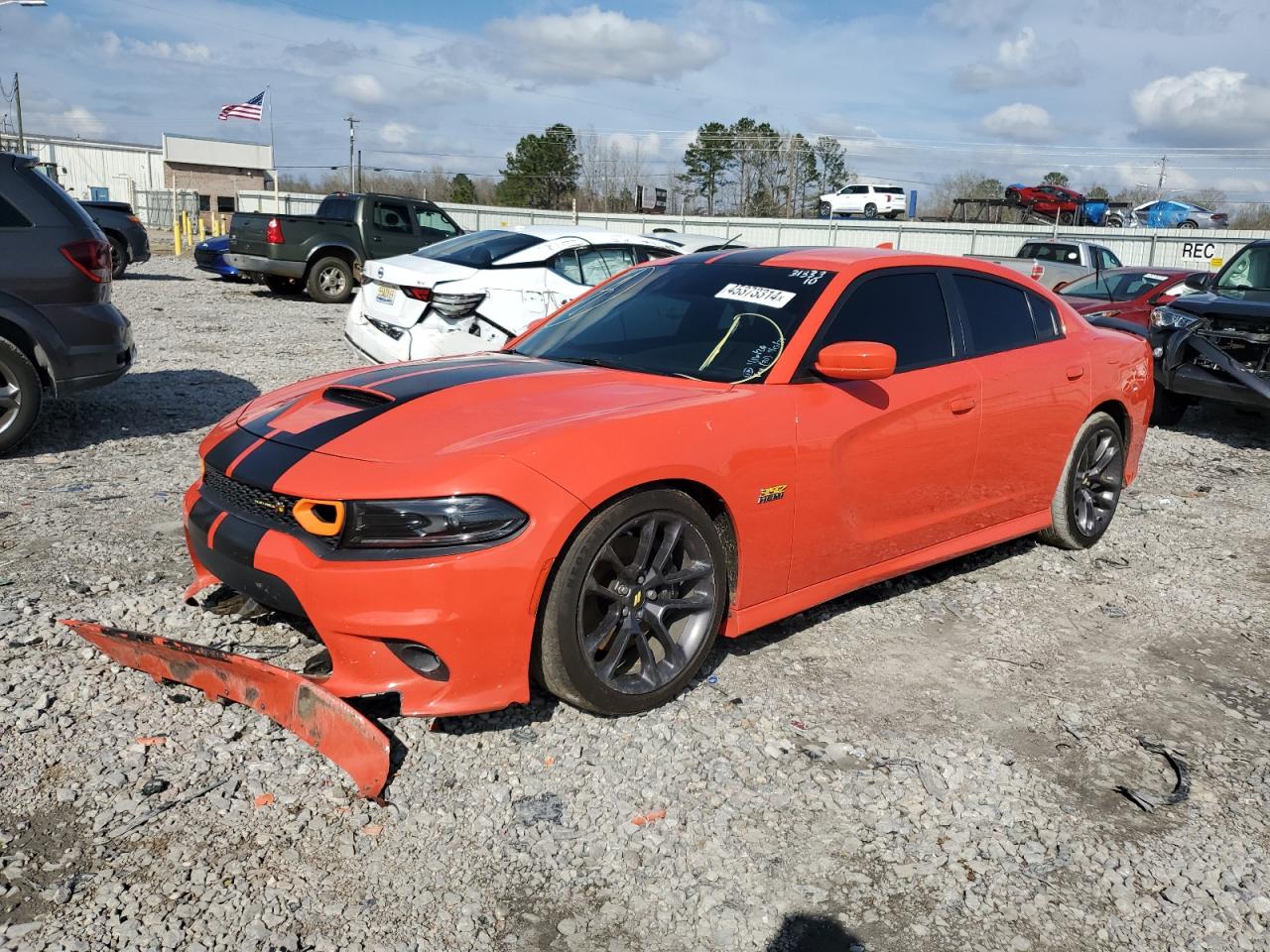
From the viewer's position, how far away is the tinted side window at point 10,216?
648 centimetres

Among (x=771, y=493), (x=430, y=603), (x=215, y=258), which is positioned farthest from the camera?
(x=215, y=258)

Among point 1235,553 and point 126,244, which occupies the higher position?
point 126,244

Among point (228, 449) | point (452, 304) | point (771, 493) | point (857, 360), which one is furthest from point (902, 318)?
point (452, 304)

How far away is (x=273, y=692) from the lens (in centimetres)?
323

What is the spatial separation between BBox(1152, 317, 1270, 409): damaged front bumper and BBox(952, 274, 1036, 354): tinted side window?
14.6 ft

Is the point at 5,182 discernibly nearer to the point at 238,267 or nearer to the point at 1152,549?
the point at 1152,549

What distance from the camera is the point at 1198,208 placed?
44812mm

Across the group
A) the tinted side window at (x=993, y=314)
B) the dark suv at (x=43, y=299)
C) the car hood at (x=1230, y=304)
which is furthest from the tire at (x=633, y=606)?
the car hood at (x=1230, y=304)

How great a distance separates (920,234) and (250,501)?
3848 cm

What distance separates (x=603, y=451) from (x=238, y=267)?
15.8m

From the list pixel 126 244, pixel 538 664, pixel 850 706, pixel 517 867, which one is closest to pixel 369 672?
pixel 538 664

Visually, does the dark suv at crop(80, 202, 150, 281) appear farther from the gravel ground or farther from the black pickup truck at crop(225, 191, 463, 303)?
the gravel ground

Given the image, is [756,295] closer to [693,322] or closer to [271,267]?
[693,322]

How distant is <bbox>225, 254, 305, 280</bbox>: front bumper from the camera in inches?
666
